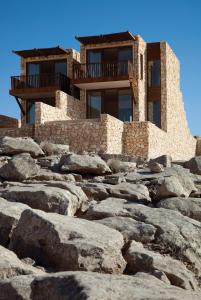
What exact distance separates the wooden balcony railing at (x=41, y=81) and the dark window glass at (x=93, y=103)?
1.53 metres

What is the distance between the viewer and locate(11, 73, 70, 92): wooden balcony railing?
27.7 metres

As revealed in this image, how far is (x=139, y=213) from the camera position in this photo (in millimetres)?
7840

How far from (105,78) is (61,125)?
5935 millimetres

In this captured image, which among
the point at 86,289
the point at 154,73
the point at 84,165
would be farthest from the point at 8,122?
the point at 86,289

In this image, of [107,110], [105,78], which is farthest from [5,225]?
[107,110]

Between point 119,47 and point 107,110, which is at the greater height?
point 119,47

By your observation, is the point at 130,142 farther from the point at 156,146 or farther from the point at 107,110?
the point at 107,110

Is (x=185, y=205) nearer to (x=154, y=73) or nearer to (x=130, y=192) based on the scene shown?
(x=130, y=192)

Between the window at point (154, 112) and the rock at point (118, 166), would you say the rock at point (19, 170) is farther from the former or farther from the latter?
the window at point (154, 112)

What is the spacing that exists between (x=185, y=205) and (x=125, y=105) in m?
19.4

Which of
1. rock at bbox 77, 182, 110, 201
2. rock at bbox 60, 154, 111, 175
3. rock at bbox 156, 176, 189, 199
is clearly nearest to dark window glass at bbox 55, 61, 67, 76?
rock at bbox 60, 154, 111, 175

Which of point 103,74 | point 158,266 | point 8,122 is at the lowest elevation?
point 158,266

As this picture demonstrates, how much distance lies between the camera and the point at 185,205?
29.3 feet

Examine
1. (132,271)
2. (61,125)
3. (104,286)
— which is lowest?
(132,271)
